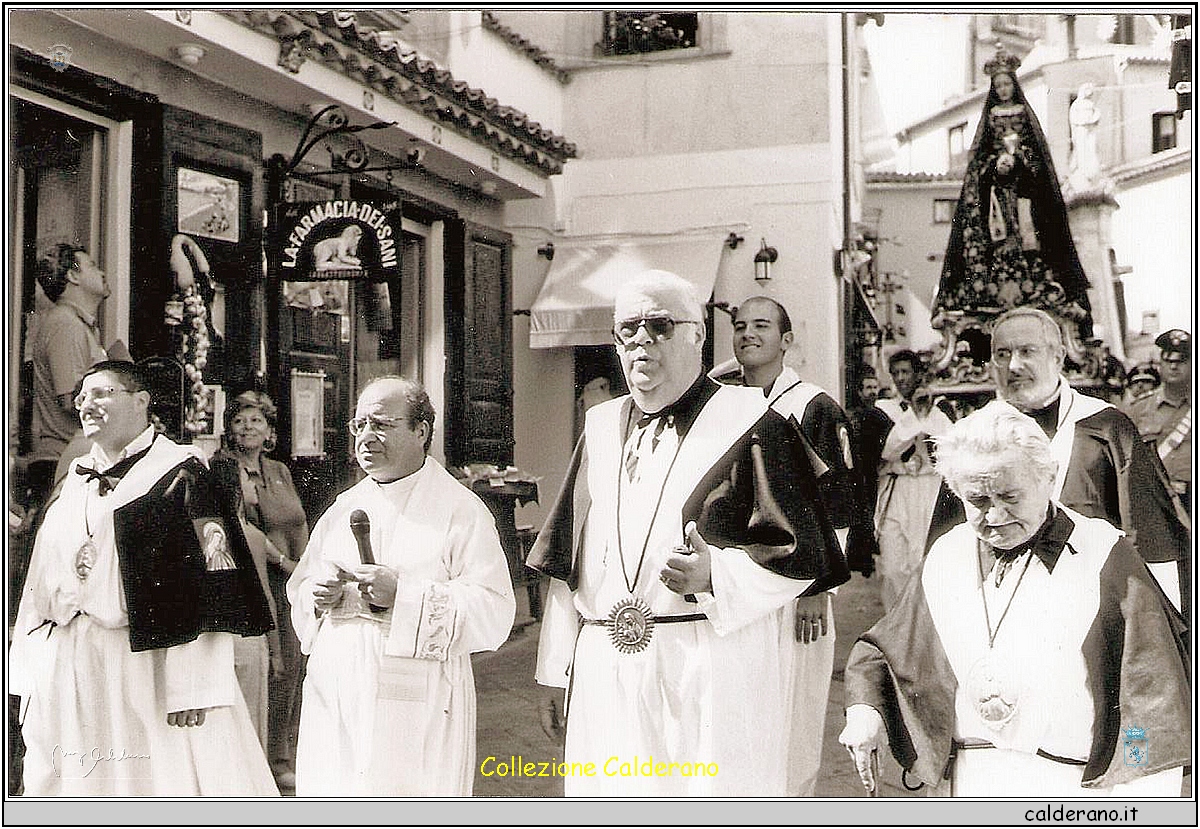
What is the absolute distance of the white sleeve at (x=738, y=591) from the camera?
3209mm

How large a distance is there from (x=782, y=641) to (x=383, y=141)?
198 cm

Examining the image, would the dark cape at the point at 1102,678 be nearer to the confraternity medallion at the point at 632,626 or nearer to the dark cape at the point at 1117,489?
the dark cape at the point at 1117,489

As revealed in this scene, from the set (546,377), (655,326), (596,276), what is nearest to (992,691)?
(655,326)

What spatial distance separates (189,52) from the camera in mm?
3654

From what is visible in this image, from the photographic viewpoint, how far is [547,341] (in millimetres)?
3701

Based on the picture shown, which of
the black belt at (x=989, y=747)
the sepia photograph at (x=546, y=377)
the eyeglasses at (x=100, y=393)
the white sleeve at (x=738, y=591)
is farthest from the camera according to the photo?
the eyeglasses at (x=100, y=393)

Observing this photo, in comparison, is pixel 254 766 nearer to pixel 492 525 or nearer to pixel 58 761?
pixel 58 761

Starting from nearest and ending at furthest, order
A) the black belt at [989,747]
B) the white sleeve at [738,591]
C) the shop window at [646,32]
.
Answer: the black belt at [989,747], the white sleeve at [738,591], the shop window at [646,32]

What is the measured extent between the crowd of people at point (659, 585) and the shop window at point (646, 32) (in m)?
0.85

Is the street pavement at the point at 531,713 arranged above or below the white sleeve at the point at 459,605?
below

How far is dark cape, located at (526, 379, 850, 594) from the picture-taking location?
3.22 meters

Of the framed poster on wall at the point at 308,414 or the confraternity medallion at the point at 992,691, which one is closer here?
the confraternity medallion at the point at 992,691

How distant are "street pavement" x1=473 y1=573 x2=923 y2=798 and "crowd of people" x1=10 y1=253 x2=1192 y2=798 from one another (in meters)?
0.05

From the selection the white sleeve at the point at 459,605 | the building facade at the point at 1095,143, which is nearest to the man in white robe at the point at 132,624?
the white sleeve at the point at 459,605
